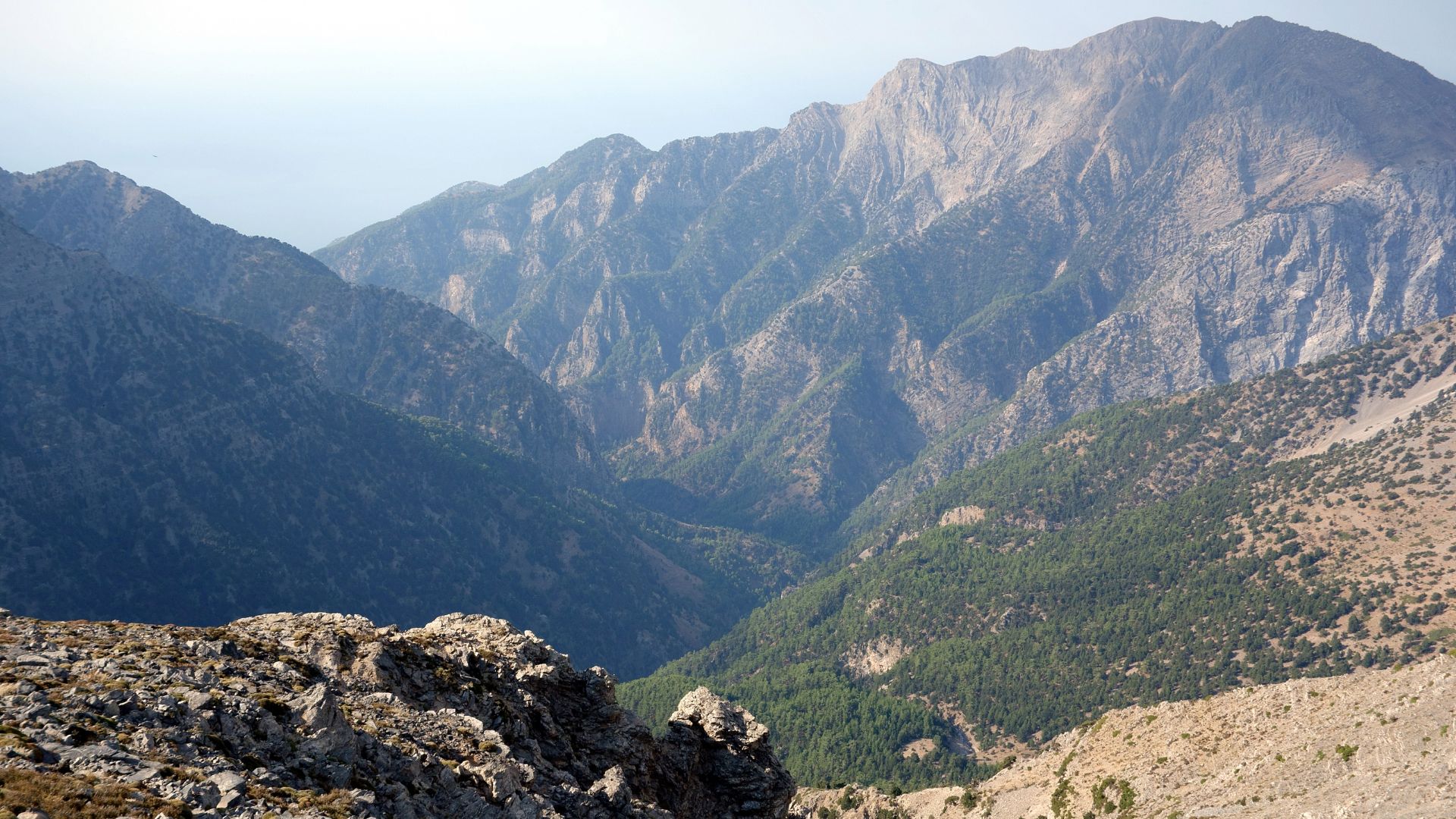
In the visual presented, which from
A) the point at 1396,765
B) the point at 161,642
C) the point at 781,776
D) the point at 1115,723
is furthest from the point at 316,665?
the point at 1115,723

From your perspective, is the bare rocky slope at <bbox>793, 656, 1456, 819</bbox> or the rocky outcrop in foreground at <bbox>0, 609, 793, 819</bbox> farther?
the bare rocky slope at <bbox>793, 656, 1456, 819</bbox>

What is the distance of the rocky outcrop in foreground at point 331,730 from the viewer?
115 feet

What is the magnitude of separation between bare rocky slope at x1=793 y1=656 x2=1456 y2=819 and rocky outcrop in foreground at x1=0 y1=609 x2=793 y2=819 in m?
35.3

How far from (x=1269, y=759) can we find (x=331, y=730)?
72300mm

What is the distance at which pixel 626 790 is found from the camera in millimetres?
54531

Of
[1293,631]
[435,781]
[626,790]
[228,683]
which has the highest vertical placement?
[228,683]

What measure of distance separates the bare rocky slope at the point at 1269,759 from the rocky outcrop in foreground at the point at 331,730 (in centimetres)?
3527

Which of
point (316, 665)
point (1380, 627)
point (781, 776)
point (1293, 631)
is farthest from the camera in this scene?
point (1293, 631)

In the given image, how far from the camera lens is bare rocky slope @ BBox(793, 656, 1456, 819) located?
65.6 m

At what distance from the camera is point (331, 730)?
42.9 meters

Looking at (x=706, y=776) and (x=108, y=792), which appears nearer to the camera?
(x=108, y=792)

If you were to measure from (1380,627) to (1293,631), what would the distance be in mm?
16196

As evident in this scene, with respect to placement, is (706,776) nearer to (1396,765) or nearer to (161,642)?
(161,642)

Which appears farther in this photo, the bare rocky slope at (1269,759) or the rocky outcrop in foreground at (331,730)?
the bare rocky slope at (1269,759)
